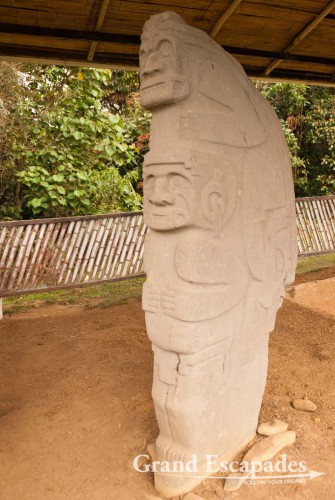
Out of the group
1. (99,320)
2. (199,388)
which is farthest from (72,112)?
(199,388)

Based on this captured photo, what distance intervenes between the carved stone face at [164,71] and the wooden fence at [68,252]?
3546 mm

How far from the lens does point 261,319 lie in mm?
2896

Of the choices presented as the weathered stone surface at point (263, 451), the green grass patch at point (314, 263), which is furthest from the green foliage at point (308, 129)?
the weathered stone surface at point (263, 451)

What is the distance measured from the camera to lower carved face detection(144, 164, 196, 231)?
2.43 metres

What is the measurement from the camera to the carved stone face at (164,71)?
7.89 feet

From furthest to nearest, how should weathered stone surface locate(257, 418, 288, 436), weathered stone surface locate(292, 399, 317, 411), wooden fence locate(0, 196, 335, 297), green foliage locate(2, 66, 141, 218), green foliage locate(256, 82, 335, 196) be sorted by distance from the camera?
green foliage locate(256, 82, 335, 196), green foliage locate(2, 66, 141, 218), wooden fence locate(0, 196, 335, 297), weathered stone surface locate(292, 399, 317, 411), weathered stone surface locate(257, 418, 288, 436)

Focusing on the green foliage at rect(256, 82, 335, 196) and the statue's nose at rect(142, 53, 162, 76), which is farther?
the green foliage at rect(256, 82, 335, 196)

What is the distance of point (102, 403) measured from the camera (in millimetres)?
3664

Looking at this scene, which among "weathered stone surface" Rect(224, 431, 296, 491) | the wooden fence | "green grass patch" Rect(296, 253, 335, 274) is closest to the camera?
"weathered stone surface" Rect(224, 431, 296, 491)

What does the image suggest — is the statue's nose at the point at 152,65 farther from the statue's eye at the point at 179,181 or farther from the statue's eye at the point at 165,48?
the statue's eye at the point at 179,181

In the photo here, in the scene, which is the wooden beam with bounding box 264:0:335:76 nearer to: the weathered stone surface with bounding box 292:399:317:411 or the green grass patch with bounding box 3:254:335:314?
the weathered stone surface with bounding box 292:399:317:411

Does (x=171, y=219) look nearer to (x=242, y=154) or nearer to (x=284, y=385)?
(x=242, y=154)

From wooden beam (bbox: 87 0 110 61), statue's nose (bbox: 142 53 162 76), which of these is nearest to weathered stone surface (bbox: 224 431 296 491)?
statue's nose (bbox: 142 53 162 76)

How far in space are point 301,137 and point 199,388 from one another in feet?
31.6
